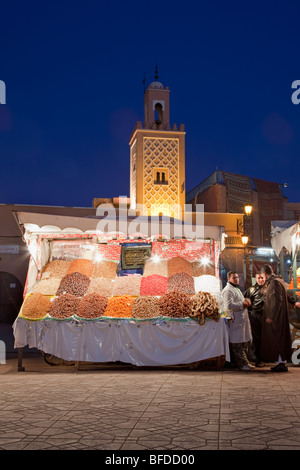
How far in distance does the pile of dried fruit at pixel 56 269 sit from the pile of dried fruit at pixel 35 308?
80 cm

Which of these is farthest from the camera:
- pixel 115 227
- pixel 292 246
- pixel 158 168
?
pixel 158 168

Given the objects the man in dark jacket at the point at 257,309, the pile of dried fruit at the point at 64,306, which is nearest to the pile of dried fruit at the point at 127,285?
the pile of dried fruit at the point at 64,306

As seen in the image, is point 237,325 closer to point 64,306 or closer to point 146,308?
point 146,308

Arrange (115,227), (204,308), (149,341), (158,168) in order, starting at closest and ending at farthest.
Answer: (204,308), (149,341), (115,227), (158,168)

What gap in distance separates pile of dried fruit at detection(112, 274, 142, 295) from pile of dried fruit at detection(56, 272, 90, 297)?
432mm

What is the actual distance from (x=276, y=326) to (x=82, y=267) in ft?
9.70

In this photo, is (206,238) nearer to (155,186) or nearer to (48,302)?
(48,302)

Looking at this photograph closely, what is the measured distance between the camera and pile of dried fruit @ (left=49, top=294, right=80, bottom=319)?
633 centimetres

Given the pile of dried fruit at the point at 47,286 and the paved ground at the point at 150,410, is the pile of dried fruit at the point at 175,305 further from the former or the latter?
the pile of dried fruit at the point at 47,286

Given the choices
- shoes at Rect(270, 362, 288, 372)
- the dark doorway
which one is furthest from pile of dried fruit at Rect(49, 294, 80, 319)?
the dark doorway

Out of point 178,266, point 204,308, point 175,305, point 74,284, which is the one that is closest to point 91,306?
point 74,284

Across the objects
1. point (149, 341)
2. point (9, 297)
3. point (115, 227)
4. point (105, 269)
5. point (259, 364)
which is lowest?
point (259, 364)

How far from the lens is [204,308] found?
19.9ft

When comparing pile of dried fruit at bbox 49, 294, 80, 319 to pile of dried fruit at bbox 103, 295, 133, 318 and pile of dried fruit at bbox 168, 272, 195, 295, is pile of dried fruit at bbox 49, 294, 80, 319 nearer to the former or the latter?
pile of dried fruit at bbox 103, 295, 133, 318
